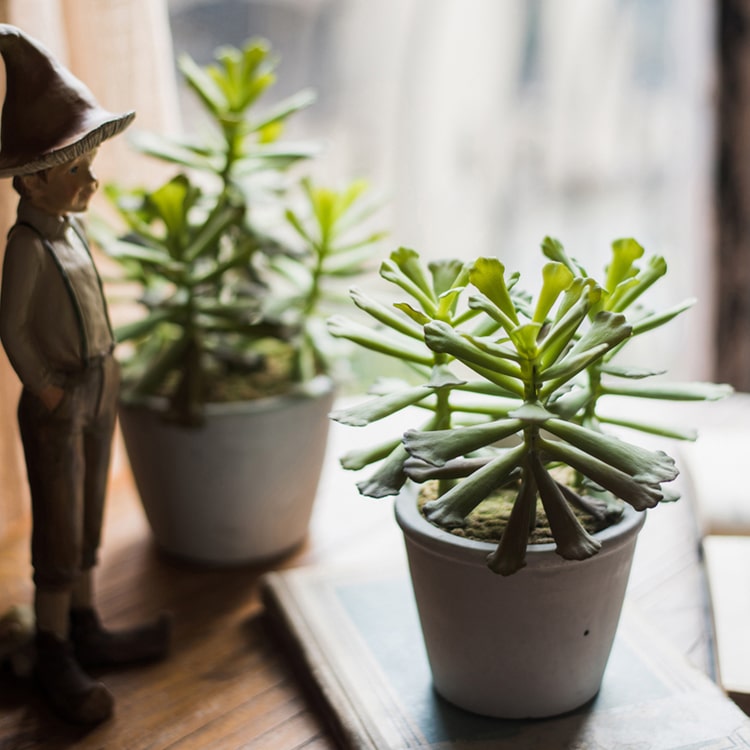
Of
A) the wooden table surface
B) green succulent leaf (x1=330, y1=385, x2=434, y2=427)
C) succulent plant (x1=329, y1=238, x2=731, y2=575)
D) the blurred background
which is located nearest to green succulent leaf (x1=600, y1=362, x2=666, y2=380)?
succulent plant (x1=329, y1=238, x2=731, y2=575)

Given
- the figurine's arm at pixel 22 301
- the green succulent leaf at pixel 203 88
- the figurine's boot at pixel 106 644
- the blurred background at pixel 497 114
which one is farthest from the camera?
the blurred background at pixel 497 114

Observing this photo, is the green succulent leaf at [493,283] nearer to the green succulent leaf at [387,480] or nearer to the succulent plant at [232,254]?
the green succulent leaf at [387,480]

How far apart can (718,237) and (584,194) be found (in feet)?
2.06

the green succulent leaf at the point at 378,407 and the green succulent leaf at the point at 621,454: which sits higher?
the green succulent leaf at the point at 378,407

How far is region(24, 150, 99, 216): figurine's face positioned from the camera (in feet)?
1.98

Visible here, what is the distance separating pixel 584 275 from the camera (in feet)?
2.02

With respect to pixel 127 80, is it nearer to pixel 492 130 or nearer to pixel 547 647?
pixel 547 647

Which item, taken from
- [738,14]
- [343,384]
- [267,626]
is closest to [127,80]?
[343,384]

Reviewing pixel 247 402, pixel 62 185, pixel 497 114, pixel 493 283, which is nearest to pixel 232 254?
pixel 247 402

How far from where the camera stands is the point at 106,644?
71 centimetres

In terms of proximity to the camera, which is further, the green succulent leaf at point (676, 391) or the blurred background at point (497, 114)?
the blurred background at point (497, 114)

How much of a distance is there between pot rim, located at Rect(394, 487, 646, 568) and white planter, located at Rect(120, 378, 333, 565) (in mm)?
237

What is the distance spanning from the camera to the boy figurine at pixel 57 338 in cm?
59

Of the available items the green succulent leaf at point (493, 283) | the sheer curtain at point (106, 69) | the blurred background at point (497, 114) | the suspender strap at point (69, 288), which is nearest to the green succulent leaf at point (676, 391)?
the green succulent leaf at point (493, 283)
